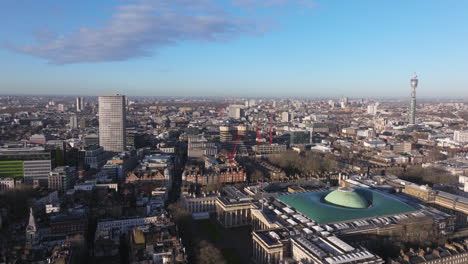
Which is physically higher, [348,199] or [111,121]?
[111,121]

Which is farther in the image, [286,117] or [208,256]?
[286,117]

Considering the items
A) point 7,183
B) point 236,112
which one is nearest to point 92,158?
point 7,183

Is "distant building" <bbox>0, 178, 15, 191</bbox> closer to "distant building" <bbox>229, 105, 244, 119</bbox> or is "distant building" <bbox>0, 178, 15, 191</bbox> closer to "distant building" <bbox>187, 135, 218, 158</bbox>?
"distant building" <bbox>187, 135, 218, 158</bbox>

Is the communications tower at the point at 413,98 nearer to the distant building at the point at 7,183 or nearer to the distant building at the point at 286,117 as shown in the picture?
the distant building at the point at 286,117

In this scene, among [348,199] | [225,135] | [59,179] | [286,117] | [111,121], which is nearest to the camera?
[348,199]

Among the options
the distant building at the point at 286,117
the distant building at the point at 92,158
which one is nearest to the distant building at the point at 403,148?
the distant building at the point at 92,158

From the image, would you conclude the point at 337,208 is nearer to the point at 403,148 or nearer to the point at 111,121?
the point at 111,121

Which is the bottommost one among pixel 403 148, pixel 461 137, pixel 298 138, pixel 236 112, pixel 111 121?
pixel 403 148
